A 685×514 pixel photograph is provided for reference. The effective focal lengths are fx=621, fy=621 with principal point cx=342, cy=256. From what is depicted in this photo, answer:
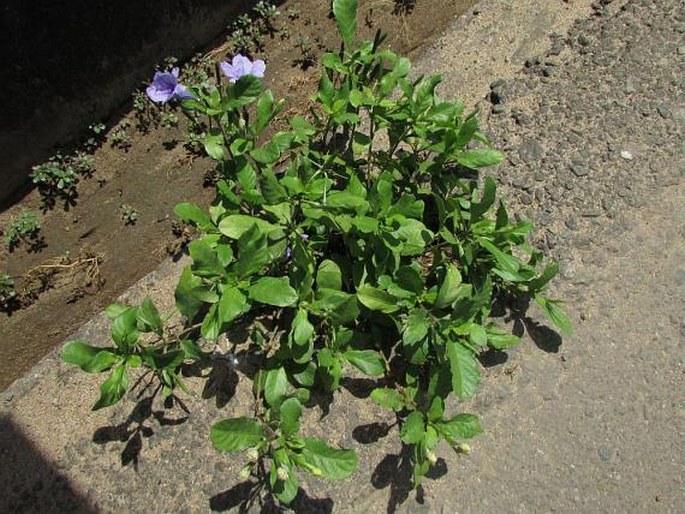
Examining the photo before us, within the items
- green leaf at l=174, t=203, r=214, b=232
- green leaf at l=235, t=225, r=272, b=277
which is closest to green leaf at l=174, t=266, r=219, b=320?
green leaf at l=235, t=225, r=272, b=277

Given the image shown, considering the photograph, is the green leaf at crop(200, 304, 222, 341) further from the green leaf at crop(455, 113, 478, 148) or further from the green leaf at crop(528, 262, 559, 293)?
the green leaf at crop(528, 262, 559, 293)

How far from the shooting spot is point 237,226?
7.10ft

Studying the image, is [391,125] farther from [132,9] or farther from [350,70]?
[132,9]

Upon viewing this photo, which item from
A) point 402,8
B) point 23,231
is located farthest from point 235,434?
point 402,8

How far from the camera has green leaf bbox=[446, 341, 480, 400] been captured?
2.08 m

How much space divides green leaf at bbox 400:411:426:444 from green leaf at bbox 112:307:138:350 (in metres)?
0.99

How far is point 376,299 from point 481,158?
0.69 metres

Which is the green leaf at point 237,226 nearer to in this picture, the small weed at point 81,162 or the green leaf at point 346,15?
the green leaf at point 346,15

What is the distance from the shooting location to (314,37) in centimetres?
314

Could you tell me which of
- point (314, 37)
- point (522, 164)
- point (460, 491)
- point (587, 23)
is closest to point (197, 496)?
point (460, 491)

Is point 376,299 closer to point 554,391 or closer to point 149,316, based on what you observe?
point 149,316

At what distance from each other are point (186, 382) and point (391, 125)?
1347 millimetres

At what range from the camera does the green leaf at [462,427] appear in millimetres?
2180

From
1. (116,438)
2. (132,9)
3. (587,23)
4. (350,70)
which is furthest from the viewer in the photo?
(587,23)
